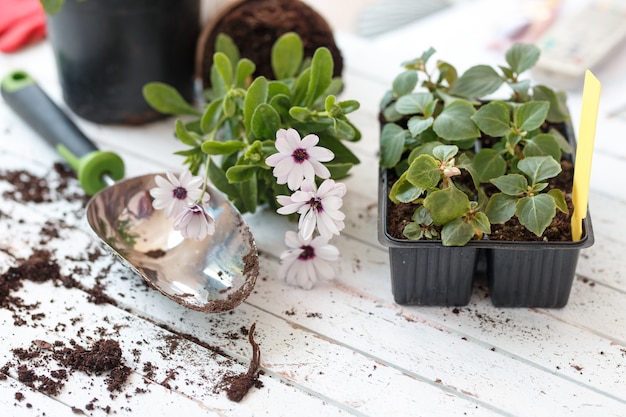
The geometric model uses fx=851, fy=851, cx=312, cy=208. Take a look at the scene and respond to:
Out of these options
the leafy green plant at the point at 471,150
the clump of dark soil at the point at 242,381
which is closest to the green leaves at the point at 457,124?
the leafy green plant at the point at 471,150

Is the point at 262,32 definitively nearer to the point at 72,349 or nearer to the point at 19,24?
the point at 19,24

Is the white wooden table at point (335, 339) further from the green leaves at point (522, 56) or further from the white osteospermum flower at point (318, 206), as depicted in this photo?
the green leaves at point (522, 56)

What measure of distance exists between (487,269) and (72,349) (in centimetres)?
49

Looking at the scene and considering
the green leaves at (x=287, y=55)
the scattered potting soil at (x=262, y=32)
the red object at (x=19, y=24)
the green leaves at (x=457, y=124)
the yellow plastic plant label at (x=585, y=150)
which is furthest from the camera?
the red object at (x=19, y=24)

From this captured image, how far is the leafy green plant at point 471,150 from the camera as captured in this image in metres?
0.90

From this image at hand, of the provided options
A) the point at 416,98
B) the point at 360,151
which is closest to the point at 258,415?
the point at 416,98

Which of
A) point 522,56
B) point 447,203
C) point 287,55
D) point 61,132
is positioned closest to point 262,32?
point 287,55

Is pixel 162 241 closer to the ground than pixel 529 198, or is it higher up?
closer to the ground

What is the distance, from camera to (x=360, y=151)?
4.21 ft

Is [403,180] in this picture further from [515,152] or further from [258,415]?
[258,415]

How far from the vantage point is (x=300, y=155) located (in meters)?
0.93

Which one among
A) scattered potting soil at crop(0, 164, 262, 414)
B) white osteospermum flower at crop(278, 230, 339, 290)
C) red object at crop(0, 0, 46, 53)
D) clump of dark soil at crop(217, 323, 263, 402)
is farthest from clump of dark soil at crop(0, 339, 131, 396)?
red object at crop(0, 0, 46, 53)

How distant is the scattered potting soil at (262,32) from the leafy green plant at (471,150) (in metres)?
0.28

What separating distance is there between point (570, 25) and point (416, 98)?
0.60m
